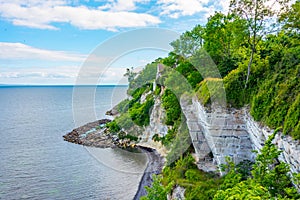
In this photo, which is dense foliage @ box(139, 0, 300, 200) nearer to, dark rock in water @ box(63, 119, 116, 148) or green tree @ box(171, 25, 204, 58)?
green tree @ box(171, 25, 204, 58)

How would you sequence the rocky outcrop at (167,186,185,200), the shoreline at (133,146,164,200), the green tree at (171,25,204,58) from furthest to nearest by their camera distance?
the green tree at (171,25,204,58)
the shoreline at (133,146,164,200)
the rocky outcrop at (167,186,185,200)

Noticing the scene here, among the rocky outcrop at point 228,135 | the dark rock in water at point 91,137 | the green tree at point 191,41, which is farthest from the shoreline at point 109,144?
the green tree at point 191,41

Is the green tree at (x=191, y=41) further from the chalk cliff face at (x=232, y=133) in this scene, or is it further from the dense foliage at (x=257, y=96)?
the chalk cliff face at (x=232, y=133)

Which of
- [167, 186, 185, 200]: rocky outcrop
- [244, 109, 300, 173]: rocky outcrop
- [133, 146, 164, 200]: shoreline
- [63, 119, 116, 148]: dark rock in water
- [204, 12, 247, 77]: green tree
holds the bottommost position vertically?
[63, 119, 116, 148]: dark rock in water

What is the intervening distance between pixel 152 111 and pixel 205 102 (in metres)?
28.8

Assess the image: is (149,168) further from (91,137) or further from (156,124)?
(91,137)

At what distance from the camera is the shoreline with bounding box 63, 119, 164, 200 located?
34906 millimetres

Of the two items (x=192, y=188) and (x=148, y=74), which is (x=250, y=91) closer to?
(x=192, y=188)

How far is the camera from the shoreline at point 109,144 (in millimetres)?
34906

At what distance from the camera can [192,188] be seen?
22.9 meters

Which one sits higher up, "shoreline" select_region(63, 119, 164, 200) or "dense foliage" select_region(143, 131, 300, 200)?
"dense foliage" select_region(143, 131, 300, 200)

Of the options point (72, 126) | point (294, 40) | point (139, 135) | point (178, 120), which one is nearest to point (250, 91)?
point (294, 40)

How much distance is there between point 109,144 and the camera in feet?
179

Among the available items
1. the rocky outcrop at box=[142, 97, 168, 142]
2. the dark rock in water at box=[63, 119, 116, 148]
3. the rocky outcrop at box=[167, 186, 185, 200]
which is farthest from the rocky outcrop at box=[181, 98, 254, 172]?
the dark rock in water at box=[63, 119, 116, 148]
